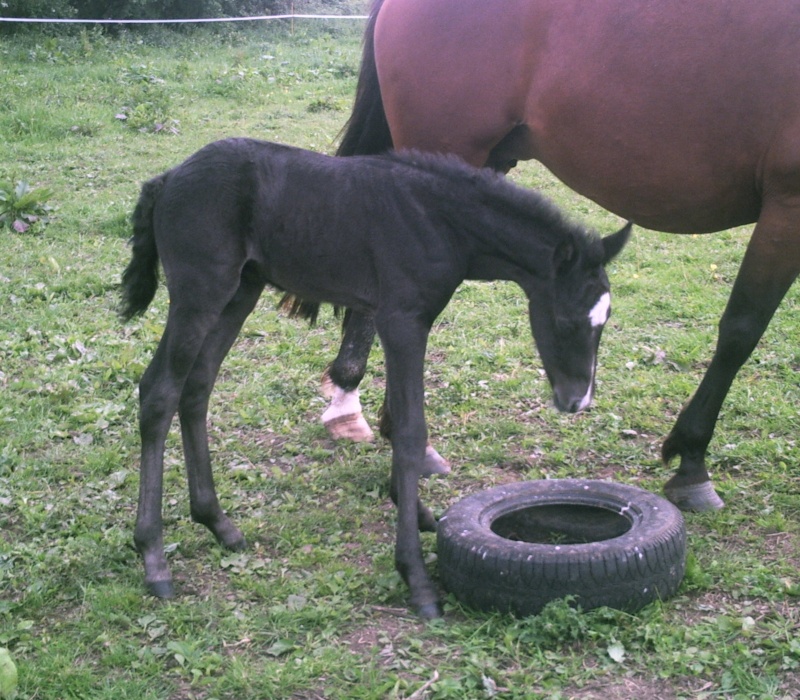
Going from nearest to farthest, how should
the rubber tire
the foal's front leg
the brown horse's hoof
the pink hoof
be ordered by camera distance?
the rubber tire
the foal's front leg
the brown horse's hoof
the pink hoof

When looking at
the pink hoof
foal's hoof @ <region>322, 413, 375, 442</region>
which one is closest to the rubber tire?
foal's hoof @ <region>322, 413, 375, 442</region>

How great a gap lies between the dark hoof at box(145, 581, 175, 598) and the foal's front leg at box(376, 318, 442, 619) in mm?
783

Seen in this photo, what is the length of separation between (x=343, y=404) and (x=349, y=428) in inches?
4.7

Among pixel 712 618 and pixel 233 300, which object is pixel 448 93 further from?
pixel 712 618

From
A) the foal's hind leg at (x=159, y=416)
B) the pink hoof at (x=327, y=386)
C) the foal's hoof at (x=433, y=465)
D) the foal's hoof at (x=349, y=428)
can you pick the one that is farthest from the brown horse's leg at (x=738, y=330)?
the foal's hind leg at (x=159, y=416)

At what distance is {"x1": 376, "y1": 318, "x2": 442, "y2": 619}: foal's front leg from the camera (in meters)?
3.19

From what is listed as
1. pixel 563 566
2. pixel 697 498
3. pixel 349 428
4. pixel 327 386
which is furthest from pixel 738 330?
pixel 327 386

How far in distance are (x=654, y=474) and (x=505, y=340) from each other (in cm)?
171

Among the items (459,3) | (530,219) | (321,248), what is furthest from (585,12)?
(321,248)

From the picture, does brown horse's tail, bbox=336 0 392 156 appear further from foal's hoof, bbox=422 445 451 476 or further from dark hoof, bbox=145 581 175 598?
dark hoof, bbox=145 581 175 598

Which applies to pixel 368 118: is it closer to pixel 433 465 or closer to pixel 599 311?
pixel 433 465

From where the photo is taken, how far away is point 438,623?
9.96 feet

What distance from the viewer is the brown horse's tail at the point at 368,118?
4609 mm

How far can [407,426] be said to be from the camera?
3244 millimetres
